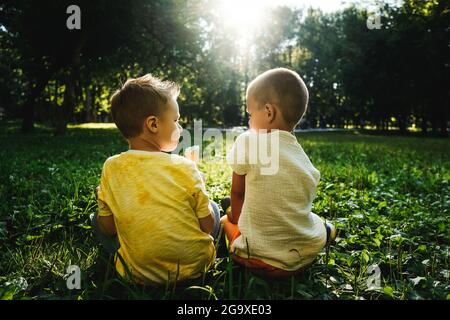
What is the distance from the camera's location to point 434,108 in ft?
105

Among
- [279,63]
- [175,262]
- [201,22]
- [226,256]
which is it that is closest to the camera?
[175,262]

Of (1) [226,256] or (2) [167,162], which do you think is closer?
(2) [167,162]

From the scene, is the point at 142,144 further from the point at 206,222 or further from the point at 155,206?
the point at 206,222

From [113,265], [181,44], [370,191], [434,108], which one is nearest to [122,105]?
[113,265]

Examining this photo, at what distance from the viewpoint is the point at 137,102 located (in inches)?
79.3

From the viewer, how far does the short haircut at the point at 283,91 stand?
215cm

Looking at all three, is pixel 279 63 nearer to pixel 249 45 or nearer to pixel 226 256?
pixel 249 45

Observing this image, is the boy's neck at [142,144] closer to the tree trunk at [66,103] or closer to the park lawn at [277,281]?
the park lawn at [277,281]

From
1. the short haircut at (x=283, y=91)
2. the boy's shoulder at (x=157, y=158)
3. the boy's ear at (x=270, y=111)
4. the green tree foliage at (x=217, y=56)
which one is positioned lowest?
the boy's shoulder at (x=157, y=158)

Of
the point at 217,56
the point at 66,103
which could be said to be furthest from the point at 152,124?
the point at 217,56

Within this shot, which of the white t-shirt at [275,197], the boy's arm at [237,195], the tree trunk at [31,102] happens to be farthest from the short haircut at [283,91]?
the tree trunk at [31,102]

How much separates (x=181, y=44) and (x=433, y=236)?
16.0 m

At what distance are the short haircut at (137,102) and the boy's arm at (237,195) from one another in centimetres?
64
